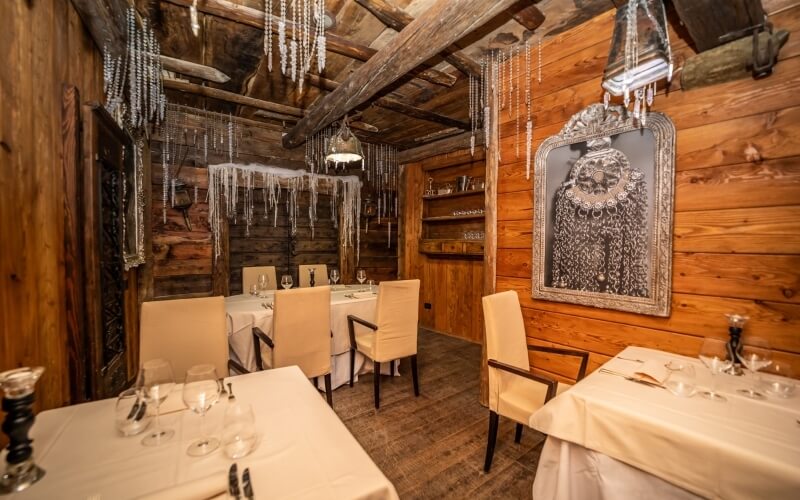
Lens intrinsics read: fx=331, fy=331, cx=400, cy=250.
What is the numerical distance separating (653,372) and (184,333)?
225 centimetres

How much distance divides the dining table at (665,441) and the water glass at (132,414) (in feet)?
4.47

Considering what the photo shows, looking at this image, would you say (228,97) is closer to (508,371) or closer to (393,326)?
(393,326)

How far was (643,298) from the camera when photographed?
180 centimetres

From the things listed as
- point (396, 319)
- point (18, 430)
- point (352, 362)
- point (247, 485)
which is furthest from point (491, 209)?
point (18, 430)

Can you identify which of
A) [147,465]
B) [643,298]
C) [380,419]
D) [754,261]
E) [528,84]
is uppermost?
[528,84]

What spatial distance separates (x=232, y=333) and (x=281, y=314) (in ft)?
1.91

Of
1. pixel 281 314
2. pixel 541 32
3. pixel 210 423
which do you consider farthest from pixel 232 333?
pixel 541 32

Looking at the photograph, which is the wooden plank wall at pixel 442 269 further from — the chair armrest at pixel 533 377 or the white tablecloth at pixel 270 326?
the chair armrest at pixel 533 377

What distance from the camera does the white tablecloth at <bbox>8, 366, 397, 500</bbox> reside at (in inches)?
28.5

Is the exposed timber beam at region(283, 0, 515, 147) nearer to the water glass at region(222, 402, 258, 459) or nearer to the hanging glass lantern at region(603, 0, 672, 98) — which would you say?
the hanging glass lantern at region(603, 0, 672, 98)

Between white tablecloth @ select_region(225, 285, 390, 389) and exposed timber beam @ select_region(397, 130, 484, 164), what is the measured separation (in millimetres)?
2273

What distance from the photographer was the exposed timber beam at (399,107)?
287cm

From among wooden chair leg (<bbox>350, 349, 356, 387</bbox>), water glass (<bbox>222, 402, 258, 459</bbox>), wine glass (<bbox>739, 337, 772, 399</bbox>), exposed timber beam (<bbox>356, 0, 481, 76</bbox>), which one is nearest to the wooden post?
exposed timber beam (<bbox>356, 0, 481, 76</bbox>)

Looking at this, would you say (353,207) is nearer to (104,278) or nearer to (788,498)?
(104,278)
